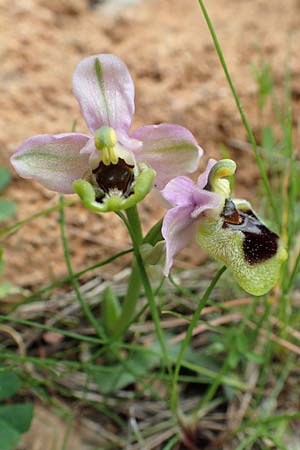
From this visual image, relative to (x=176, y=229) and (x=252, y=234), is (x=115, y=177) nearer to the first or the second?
(x=176, y=229)

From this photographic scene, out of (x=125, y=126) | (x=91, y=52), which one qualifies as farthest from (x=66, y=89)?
(x=125, y=126)

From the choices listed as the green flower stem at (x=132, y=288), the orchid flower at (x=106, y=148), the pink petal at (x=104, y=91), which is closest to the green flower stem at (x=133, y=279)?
the green flower stem at (x=132, y=288)

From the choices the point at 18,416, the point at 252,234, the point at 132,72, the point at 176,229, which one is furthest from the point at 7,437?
the point at 132,72

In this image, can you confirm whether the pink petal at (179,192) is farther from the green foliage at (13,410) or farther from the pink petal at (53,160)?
the green foliage at (13,410)

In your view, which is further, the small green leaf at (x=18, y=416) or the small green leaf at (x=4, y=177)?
the small green leaf at (x=4, y=177)

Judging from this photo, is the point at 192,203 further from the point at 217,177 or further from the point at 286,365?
the point at 286,365
